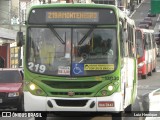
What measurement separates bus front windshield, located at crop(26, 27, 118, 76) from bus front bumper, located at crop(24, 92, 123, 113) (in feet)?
1.97

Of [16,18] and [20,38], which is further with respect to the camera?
[16,18]

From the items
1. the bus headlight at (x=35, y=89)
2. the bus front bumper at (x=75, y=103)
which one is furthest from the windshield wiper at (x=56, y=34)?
the bus front bumper at (x=75, y=103)

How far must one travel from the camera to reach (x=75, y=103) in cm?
1312

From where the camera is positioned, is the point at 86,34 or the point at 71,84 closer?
the point at 71,84

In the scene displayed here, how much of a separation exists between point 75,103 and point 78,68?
0.83m

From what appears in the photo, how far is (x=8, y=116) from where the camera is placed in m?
16.5

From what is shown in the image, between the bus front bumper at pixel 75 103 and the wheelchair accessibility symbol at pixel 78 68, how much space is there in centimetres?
62

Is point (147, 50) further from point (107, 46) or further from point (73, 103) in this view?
point (73, 103)

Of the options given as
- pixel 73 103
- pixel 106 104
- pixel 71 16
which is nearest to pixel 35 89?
pixel 73 103

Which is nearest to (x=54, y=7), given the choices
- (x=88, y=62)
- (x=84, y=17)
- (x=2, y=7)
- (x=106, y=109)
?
(x=84, y=17)

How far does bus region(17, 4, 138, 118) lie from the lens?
13.1 meters

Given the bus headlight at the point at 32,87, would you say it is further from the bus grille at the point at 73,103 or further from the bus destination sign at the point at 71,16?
the bus destination sign at the point at 71,16

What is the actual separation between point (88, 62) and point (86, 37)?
63 cm

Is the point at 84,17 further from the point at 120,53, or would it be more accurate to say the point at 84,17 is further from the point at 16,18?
the point at 16,18
